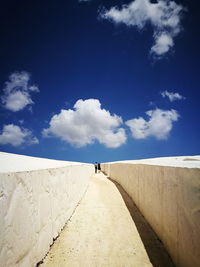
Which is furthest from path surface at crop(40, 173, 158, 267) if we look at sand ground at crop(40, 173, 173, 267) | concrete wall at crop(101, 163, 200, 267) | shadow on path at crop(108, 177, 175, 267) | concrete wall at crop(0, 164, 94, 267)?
concrete wall at crop(101, 163, 200, 267)

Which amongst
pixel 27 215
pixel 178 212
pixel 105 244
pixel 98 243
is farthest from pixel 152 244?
pixel 27 215

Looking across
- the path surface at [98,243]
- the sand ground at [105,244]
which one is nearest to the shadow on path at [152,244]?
the sand ground at [105,244]

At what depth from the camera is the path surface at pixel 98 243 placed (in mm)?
3297

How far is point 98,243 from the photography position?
12.9 feet

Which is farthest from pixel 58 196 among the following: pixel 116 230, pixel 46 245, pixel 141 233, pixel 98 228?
pixel 141 233

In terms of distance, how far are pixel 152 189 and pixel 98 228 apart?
1.67m

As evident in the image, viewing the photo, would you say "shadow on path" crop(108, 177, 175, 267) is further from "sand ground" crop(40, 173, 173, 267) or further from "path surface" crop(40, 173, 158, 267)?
"path surface" crop(40, 173, 158, 267)

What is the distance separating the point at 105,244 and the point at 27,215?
80.4 inches

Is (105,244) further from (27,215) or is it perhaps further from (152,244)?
(27,215)

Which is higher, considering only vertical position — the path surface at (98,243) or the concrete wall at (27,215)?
the concrete wall at (27,215)

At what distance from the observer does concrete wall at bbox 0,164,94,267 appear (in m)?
2.19

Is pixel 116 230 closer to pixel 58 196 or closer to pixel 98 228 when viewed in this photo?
pixel 98 228

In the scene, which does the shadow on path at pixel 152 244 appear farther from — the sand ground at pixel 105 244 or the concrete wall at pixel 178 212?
the concrete wall at pixel 178 212

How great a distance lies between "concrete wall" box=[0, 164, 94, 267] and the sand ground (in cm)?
34
